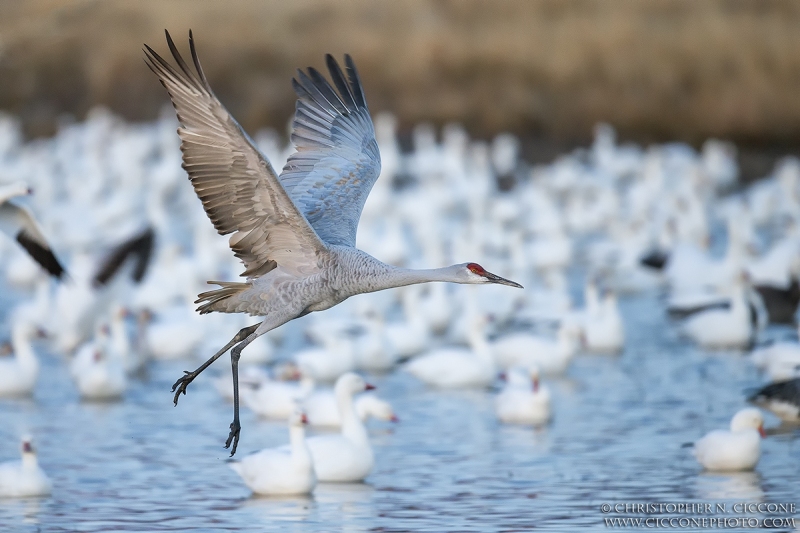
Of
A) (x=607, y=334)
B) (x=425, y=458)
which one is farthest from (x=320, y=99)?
(x=607, y=334)

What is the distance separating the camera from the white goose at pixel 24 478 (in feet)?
31.3

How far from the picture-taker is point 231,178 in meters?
8.21

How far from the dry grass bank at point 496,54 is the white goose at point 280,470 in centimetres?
1952

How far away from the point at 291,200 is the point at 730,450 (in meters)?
3.90

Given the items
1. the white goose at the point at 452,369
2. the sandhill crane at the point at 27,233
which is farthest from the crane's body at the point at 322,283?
the white goose at the point at 452,369

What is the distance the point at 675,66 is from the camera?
29.1m

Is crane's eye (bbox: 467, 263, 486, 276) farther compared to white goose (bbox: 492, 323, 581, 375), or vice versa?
white goose (bbox: 492, 323, 581, 375)

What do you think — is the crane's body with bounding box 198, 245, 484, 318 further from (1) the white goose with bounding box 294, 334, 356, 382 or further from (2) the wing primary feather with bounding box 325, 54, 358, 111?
(1) the white goose with bounding box 294, 334, 356, 382

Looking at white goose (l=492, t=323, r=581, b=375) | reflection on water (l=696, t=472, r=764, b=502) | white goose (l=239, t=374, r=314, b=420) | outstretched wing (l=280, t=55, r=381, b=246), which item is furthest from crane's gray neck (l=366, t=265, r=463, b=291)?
white goose (l=492, t=323, r=581, b=375)

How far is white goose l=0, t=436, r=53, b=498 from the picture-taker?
955cm

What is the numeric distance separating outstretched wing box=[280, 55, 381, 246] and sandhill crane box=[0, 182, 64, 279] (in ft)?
8.98

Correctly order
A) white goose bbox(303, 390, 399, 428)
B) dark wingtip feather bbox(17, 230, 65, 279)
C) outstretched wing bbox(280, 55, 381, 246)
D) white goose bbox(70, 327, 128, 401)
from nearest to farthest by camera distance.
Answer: outstretched wing bbox(280, 55, 381, 246), white goose bbox(303, 390, 399, 428), dark wingtip feather bbox(17, 230, 65, 279), white goose bbox(70, 327, 128, 401)

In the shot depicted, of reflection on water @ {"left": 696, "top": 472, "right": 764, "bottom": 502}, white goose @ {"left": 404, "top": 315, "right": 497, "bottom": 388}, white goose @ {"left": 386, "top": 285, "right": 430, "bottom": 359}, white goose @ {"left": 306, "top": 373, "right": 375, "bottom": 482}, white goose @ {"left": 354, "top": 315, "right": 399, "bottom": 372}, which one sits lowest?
reflection on water @ {"left": 696, "top": 472, "right": 764, "bottom": 502}

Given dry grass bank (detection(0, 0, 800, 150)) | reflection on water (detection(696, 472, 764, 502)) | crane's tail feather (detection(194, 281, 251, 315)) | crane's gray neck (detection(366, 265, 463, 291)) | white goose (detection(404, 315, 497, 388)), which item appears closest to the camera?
crane's gray neck (detection(366, 265, 463, 291))
